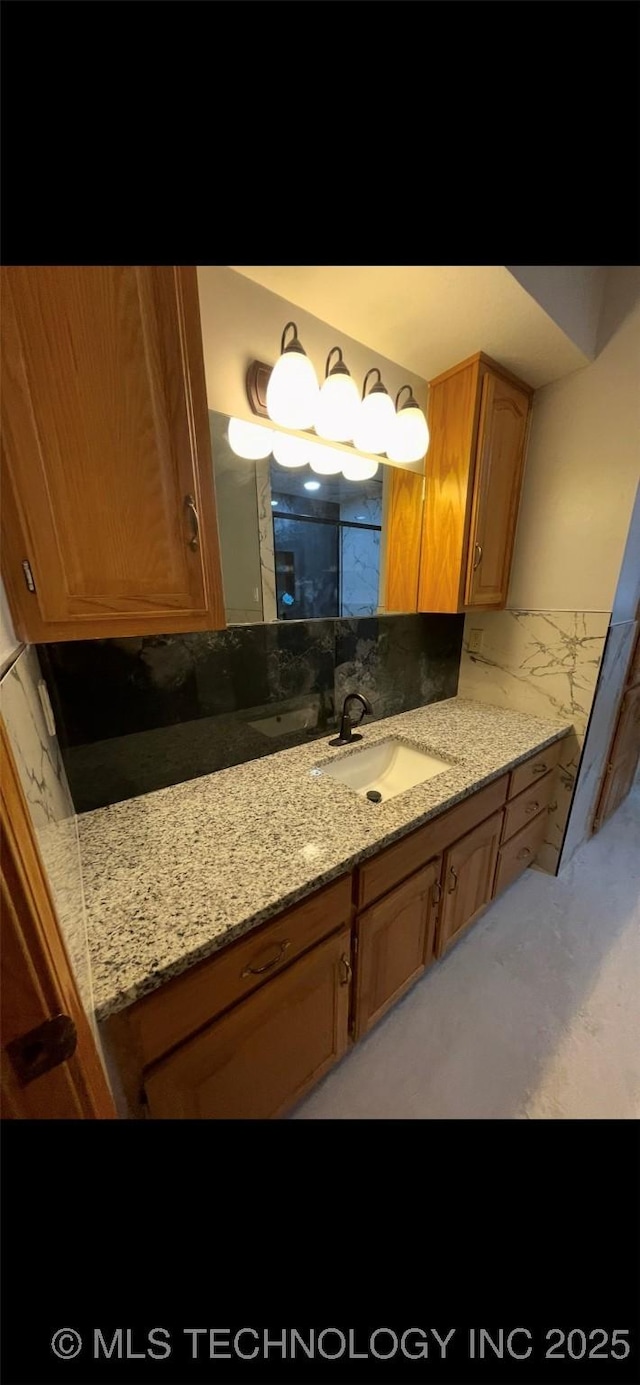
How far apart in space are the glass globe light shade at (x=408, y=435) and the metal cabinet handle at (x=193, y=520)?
77 cm

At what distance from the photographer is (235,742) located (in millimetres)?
1153

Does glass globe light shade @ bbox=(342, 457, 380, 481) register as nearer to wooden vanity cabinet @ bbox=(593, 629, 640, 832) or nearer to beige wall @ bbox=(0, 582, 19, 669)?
beige wall @ bbox=(0, 582, 19, 669)

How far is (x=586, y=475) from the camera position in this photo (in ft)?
4.47

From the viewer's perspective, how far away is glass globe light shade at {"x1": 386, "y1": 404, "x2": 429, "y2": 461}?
44.3 inches

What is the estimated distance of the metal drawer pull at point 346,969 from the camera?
0.87 m

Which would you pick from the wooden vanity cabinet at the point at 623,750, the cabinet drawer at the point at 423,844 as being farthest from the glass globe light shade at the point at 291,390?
the wooden vanity cabinet at the point at 623,750

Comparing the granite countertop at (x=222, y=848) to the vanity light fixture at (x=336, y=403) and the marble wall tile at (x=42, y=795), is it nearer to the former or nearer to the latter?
the marble wall tile at (x=42, y=795)

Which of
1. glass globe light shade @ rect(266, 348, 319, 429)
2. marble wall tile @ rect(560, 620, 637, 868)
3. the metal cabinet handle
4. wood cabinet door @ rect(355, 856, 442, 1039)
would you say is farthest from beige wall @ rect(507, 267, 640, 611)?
the metal cabinet handle
